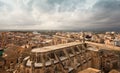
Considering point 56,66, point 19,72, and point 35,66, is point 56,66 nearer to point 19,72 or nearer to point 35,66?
point 35,66

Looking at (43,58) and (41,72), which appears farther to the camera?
(43,58)

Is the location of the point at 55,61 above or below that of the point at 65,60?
above

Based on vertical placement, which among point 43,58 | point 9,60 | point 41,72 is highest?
point 43,58

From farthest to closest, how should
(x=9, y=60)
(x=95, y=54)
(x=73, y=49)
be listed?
(x=9, y=60)
(x=95, y=54)
(x=73, y=49)

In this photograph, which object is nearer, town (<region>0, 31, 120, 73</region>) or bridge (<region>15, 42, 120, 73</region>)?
bridge (<region>15, 42, 120, 73</region>)

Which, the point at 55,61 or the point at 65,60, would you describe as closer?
the point at 55,61

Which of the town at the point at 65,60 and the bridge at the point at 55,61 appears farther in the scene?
the town at the point at 65,60

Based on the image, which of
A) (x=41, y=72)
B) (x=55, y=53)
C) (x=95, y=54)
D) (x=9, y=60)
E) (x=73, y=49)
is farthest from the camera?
(x=9, y=60)

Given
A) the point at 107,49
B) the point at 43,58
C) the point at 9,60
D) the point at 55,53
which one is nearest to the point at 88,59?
the point at 107,49

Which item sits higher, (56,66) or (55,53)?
(55,53)
